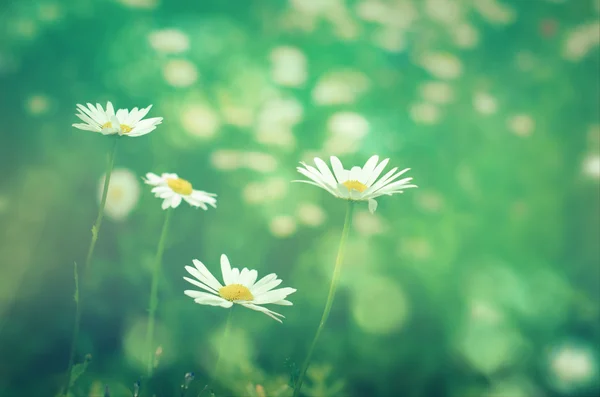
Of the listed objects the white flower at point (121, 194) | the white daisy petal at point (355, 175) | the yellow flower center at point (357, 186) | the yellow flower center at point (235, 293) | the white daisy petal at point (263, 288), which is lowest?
the yellow flower center at point (235, 293)

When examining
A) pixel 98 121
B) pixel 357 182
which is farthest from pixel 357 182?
pixel 98 121

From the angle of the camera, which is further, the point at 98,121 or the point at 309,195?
the point at 309,195

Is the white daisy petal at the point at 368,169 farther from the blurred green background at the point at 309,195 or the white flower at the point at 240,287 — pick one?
the blurred green background at the point at 309,195

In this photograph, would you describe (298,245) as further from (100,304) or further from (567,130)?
(567,130)

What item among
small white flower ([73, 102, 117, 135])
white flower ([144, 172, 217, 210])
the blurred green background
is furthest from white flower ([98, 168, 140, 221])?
small white flower ([73, 102, 117, 135])

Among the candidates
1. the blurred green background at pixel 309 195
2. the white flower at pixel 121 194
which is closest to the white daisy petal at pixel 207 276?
the blurred green background at pixel 309 195

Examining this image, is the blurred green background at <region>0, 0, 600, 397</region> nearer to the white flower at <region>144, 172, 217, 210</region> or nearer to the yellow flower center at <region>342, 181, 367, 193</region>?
the white flower at <region>144, 172, 217, 210</region>

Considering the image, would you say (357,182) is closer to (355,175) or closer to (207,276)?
(355,175)
